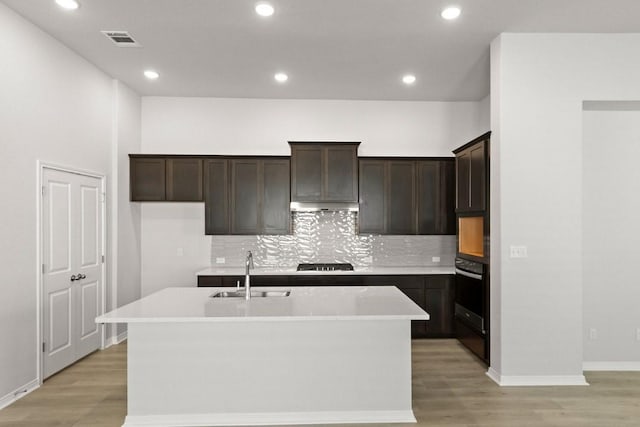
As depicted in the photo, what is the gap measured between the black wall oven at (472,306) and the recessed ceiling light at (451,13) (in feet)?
7.61

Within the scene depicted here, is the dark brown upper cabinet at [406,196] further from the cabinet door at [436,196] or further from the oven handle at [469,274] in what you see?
the oven handle at [469,274]

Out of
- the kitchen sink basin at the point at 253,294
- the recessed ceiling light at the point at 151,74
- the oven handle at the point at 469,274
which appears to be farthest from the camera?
the recessed ceiling light at the point at 151,74

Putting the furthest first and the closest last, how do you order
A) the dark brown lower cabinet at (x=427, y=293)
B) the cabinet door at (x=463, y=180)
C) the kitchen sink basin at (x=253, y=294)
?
1. the dark brown lower cabinet at (x=427, y=293)
2. the cabinet door at (x=463, y=180)
3. the kitchen sink basin at (x=253, y=294)

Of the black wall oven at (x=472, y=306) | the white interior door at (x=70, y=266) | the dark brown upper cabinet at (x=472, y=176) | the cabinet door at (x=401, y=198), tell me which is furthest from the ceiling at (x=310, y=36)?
the black wall oven at (x=472, y=306)

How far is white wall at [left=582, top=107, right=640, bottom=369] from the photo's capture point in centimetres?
421

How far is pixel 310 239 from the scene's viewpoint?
5.95 m

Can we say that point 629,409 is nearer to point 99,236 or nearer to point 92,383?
point 92,383

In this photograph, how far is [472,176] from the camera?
15.0 feet

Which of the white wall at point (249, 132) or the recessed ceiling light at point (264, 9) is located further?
the white wall at point (249, 132)

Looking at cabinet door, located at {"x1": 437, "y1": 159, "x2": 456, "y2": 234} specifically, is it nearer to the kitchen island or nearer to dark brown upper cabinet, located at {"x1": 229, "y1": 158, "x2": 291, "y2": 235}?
dark brown upper cabinet, located at {"x1": 229, "y1": 158, "x2": 291, "y2": 235}

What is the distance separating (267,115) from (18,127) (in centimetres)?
303

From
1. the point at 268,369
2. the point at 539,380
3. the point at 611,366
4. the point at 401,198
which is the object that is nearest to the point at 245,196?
the point at 401,198

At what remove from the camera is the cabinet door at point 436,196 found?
18.5 ft

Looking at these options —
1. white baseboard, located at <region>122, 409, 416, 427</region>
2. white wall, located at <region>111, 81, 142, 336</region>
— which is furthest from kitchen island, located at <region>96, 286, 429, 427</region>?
white wall, located at <region>111, 81, 142, 336</region>
